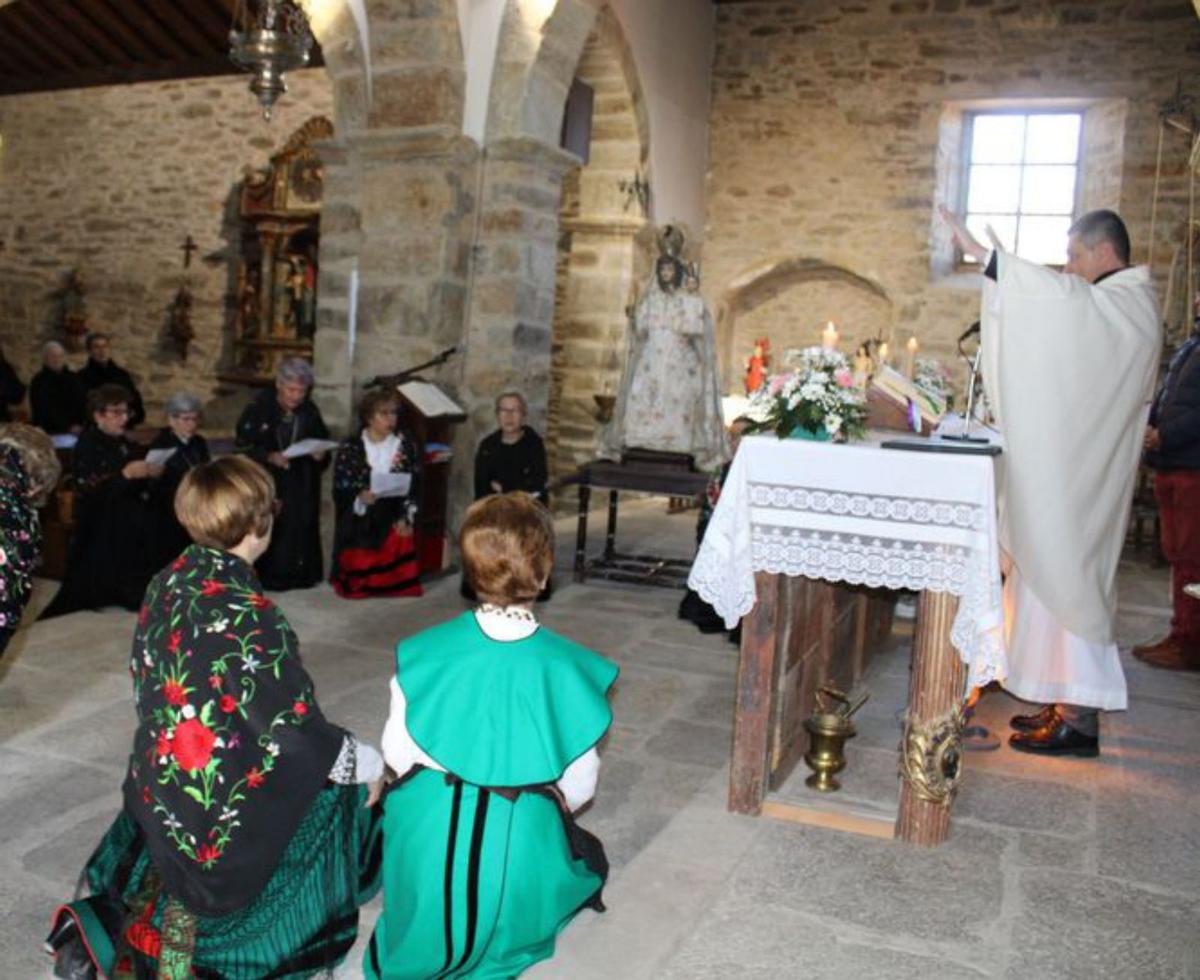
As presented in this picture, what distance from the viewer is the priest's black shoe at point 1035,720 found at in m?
4.66

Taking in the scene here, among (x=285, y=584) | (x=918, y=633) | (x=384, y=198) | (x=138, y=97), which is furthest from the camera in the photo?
(x=138, y=97)

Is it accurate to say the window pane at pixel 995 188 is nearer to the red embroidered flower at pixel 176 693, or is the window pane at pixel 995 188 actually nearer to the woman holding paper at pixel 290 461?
the woman holding paper at pixel 290 461

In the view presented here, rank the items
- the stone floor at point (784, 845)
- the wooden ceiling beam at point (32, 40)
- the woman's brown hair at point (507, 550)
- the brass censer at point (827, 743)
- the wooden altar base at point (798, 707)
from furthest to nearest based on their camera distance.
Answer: the wooden ceiling beam at point (32, 40)
the brass censer at point (827, 743)
the wooden altar base at point (798, 707)
the stone floor at point (784, 845)
the woman's brown hair at point (507, 550)

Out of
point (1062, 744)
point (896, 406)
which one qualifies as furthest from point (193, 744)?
point (1062, 744)

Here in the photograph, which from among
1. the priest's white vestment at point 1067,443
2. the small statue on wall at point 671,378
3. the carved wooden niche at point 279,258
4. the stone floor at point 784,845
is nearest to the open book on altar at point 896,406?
the priest's white vestment at point 1067,443

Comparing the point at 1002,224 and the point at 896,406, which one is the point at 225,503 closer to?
the point at 896,406

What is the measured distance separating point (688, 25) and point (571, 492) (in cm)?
518

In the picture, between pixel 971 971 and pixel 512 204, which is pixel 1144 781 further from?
pixel 512 204

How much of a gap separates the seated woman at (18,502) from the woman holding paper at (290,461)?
350 centimetres

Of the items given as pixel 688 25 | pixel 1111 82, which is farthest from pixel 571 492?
pixel 1111 82

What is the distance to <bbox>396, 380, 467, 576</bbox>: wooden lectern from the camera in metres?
7.34

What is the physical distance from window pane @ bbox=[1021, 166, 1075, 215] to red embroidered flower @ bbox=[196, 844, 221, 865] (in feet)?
39.9

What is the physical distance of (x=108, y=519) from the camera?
245 inches

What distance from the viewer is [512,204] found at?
8109 mm
